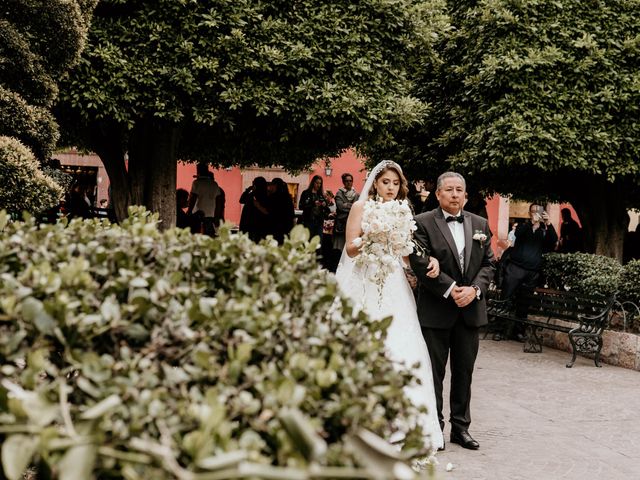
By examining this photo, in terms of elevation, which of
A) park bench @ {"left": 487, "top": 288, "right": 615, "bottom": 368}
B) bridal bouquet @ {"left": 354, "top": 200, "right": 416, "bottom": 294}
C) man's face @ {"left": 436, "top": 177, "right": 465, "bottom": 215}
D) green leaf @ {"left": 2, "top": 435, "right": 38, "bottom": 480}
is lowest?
park bench @ {"left": 487, "top": 288, "right": 615, "bottom": 368}

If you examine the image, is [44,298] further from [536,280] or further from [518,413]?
[536,280]

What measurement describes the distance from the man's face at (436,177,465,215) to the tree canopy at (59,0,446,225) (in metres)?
4.89

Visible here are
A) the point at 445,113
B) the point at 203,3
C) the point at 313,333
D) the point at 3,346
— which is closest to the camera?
the point at 3,346

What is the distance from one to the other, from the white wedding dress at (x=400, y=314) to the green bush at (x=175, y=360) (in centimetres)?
371

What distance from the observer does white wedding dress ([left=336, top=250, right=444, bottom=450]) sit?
648 centimetres

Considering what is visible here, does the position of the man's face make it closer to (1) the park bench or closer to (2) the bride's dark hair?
(2) the bride's dark hair

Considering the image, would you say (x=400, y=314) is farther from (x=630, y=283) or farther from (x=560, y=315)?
(x=630, y=283)

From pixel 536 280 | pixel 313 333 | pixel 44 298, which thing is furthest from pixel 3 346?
pixel 536 280

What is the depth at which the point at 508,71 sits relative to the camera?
12742mm

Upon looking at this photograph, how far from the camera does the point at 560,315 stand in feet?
38.2

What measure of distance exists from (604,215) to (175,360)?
13486 millimetres

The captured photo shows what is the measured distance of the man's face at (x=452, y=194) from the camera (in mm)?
6648

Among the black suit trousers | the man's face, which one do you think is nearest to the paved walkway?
the black suit trousers

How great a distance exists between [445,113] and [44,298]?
42.9 feet
